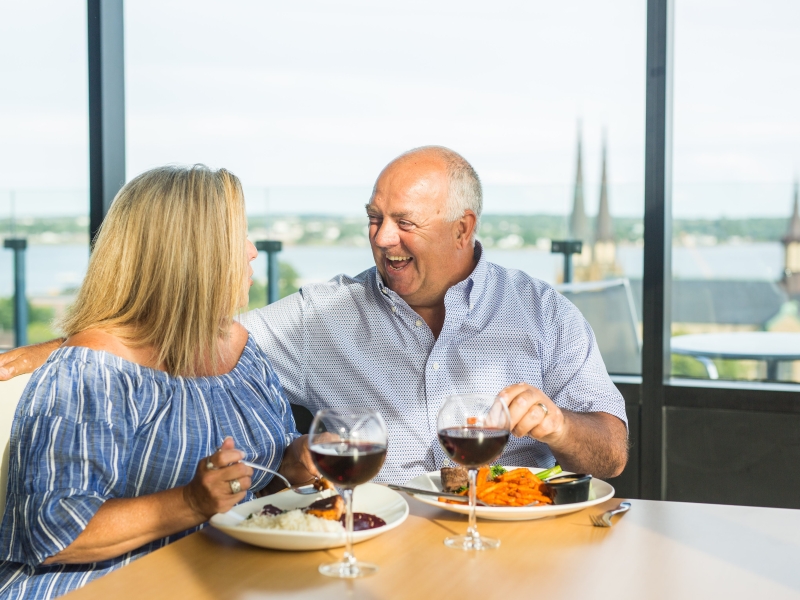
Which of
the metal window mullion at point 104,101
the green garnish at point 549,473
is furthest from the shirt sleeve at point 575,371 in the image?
the metal window mullion at point 104,101

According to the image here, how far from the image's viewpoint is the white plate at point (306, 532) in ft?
4.20

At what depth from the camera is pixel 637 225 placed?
314cm

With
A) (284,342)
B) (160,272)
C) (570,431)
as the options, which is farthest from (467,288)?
(160,272)

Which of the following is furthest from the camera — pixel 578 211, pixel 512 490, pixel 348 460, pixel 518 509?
pixel 578 211

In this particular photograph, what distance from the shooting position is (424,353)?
7.66 feet

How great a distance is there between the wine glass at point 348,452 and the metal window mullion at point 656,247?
1.86m

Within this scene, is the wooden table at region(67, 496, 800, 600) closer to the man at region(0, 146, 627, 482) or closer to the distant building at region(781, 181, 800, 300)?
the man at region(0, 146, 627, 482)

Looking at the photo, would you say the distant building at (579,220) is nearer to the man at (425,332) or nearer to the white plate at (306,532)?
the man at (425,332)

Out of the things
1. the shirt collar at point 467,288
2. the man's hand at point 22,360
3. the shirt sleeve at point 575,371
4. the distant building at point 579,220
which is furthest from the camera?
the distant building at point 579,220

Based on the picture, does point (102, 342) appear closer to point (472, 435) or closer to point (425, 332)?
point (472, 435)

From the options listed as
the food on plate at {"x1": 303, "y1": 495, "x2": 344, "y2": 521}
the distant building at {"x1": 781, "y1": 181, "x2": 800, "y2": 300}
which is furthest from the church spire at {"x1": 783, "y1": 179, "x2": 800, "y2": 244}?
the food on plate at {"x1": 303, "y1": 495, "x2": 344, "y2": 521}

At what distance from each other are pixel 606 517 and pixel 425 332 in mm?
988

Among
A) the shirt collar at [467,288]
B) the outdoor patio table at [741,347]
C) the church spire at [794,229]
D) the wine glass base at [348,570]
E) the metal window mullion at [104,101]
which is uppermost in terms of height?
the metal window mullion at [104,101]

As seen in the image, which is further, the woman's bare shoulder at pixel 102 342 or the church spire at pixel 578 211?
the church spire at pixel 578 211
